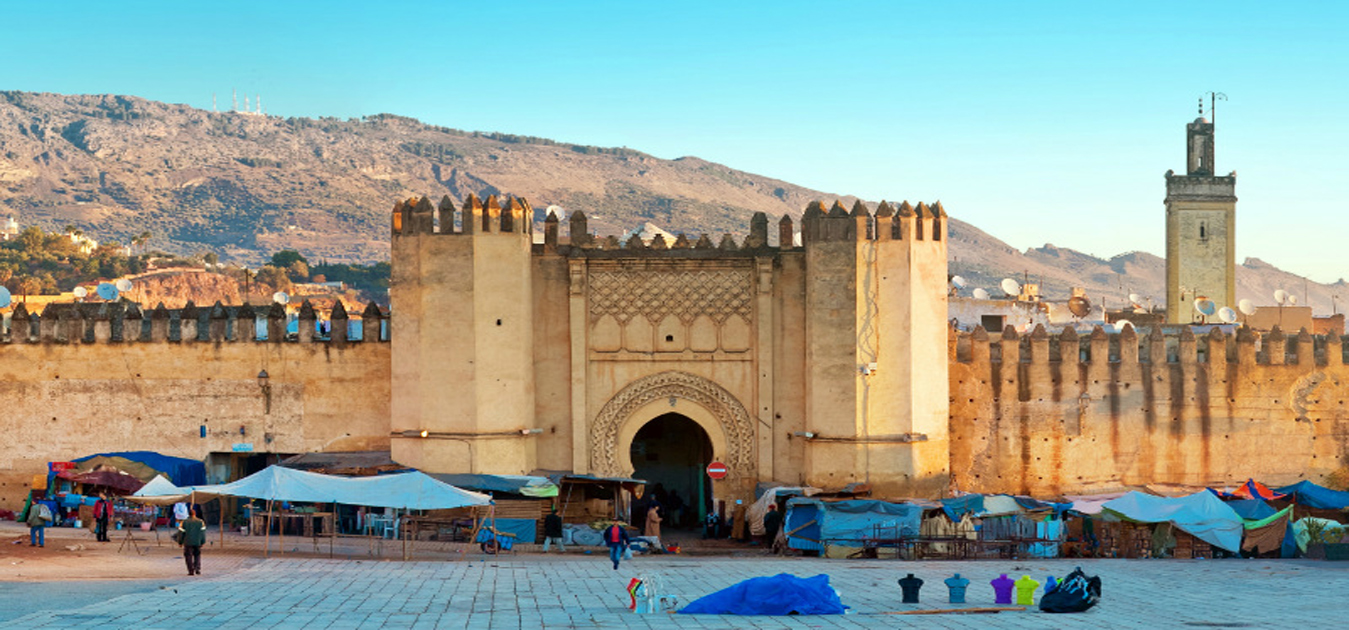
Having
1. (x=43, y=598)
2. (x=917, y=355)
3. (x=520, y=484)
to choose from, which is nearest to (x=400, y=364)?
(x=520, y=484)

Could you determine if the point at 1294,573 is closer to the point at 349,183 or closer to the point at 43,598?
the point at 43,598

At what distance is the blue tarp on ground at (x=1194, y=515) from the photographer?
877 inches

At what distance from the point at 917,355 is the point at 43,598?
13.5 metres

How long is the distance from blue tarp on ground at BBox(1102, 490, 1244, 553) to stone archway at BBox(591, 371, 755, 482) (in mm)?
5561

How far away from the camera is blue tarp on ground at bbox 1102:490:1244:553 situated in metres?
22.3

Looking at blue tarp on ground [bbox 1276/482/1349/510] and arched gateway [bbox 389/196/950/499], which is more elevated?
arched gateway [bbox 389/196/950/499]

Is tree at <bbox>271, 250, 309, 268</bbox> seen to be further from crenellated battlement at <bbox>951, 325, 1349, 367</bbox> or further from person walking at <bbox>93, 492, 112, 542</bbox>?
person walking at <bbox>93, 492, 112, 542</bbox>

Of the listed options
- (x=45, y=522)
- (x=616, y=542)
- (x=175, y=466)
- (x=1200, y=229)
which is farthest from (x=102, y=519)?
(x=1200, y=229)

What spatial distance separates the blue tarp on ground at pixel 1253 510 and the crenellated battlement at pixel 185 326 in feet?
44.0

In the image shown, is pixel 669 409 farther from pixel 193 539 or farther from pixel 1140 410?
pixel 193 539

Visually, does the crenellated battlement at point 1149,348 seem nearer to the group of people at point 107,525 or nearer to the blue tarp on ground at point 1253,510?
the blue tarp on ground at point 1253,510

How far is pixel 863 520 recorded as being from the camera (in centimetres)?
2208

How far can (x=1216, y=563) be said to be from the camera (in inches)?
841

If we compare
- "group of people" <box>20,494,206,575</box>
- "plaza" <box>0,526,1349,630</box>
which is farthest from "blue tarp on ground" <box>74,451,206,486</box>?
"plaza" <box>0,526,1349,630</box>
